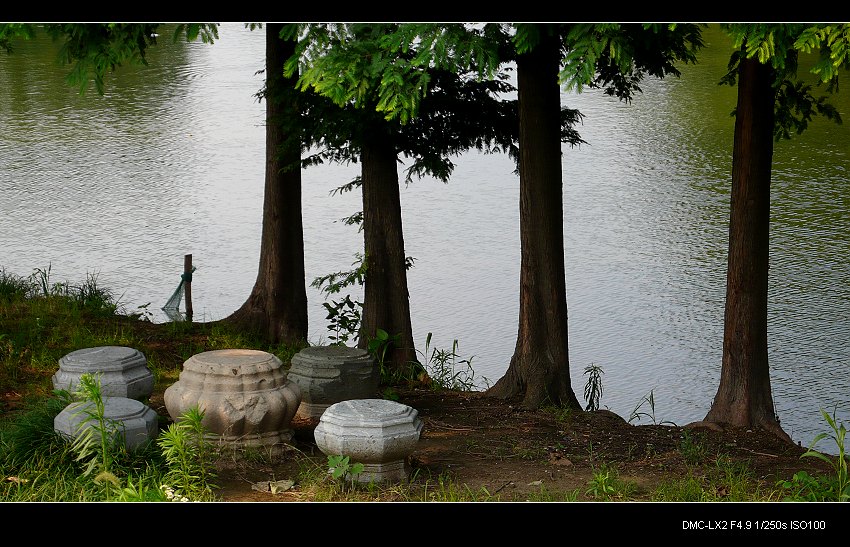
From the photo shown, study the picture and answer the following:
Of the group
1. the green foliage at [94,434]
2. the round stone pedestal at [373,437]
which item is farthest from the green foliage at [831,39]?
the green foliage at [94,434]

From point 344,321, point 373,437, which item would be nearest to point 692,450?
point 373,437

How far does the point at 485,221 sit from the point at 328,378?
8.96m

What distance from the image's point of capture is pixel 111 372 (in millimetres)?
7434

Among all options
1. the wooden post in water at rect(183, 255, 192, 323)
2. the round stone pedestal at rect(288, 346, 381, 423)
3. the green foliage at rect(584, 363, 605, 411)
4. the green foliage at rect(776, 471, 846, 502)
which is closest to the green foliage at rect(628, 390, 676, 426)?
the green foliage at rect(584, 363, 605, 411)

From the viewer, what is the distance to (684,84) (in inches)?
556

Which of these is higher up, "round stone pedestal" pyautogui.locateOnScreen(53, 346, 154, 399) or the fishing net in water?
the fishing net in water

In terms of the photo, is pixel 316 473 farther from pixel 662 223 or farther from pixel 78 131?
pixel 78 131

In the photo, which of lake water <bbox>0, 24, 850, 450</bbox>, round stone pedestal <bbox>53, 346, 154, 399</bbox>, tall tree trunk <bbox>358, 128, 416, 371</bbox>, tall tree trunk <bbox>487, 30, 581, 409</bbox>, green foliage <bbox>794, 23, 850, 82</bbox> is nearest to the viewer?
green foliage <bbox>794, 23, 850, 82</bbox>

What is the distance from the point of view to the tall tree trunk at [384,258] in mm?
9648

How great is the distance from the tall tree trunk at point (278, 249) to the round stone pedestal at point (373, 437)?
4.41 meters

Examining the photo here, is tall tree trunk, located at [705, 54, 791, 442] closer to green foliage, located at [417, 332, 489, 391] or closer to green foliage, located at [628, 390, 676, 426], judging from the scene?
green foliage, located at [628, 390, 676, 426]

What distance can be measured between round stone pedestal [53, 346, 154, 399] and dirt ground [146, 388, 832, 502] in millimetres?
356

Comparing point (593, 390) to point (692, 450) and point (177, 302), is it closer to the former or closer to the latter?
point (692, 450)

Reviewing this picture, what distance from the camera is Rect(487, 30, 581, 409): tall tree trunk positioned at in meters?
8.30
